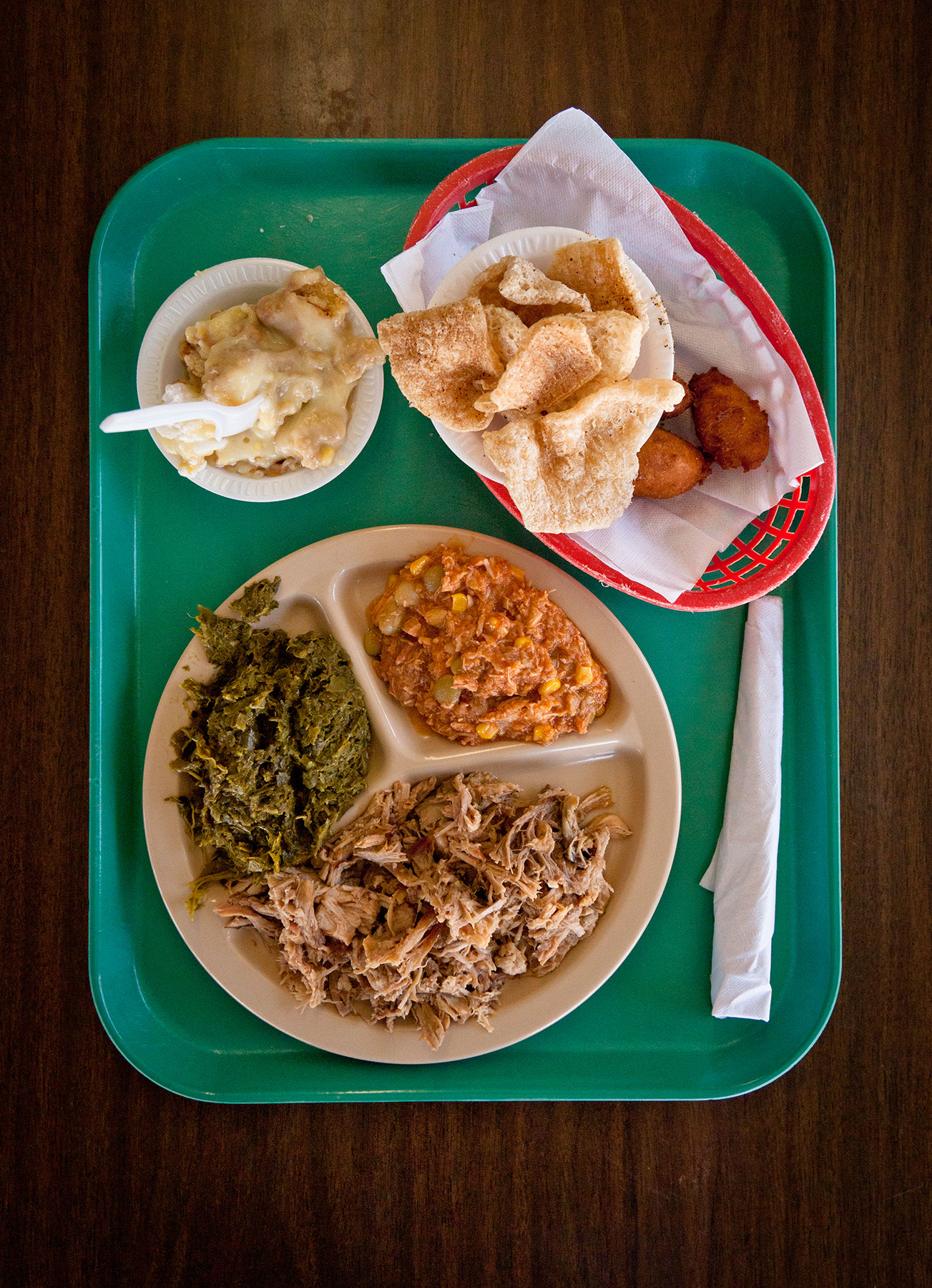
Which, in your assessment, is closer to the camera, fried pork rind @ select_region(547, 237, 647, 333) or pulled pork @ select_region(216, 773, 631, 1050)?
fried pork rind @ select_region(547, 237, 647, 333)

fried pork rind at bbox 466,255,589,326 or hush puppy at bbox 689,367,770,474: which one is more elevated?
fried pork rind at bbox 466,255,589,326

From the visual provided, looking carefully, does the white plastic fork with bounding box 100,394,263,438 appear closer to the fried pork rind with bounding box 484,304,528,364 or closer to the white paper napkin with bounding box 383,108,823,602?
the white paper napkin with bounding box 383,108,823,602

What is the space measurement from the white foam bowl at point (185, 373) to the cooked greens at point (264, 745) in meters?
0.30

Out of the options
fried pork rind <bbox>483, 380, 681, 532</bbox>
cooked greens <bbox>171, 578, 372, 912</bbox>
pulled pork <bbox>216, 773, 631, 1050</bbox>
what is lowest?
pulled pork <bbox>216, 773, 631, 1050</bbox>

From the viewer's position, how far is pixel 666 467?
2350mm

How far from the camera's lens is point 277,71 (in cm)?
268

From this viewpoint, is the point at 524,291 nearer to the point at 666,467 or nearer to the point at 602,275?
the point at 602,275

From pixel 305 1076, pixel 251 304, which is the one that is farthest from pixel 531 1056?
pixel 251 304

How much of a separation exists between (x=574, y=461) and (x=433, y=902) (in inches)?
51.9

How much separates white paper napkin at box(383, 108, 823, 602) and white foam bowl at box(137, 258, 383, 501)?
1.05ft

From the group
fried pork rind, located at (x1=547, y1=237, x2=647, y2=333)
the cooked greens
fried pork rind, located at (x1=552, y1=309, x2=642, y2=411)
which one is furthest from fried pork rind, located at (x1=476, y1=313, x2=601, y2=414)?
the cooked greens

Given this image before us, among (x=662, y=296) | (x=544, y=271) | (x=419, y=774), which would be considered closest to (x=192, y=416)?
(x=544, y=271)

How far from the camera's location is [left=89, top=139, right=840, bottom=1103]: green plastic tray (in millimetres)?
2617

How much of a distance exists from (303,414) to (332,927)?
1505mm
